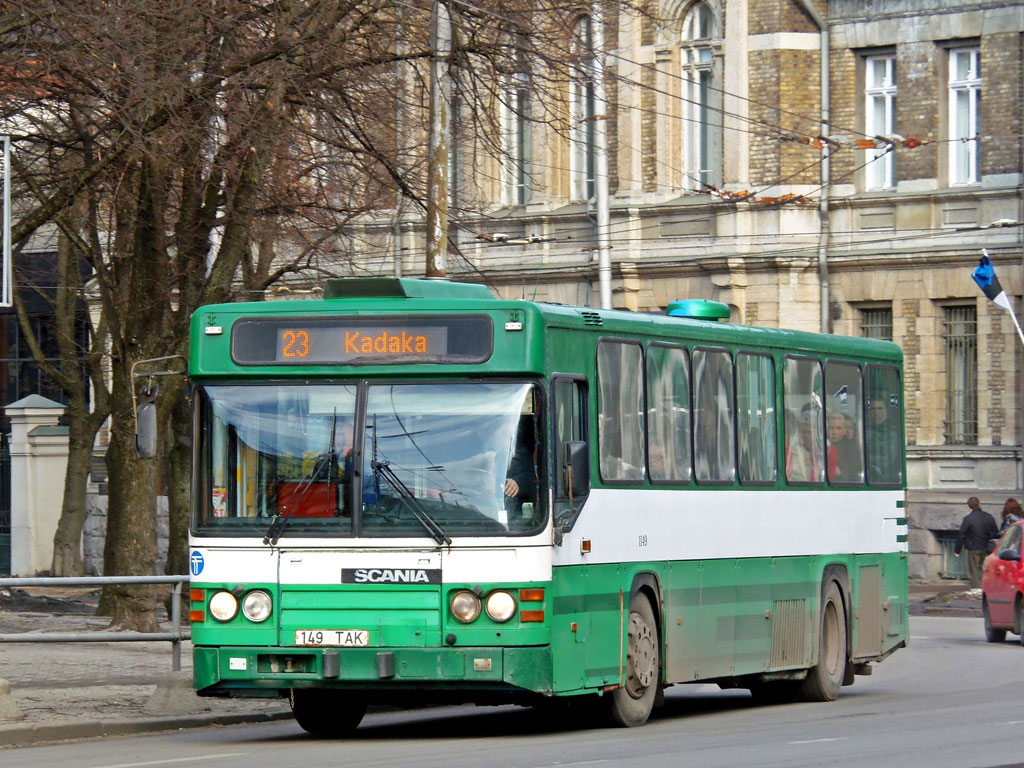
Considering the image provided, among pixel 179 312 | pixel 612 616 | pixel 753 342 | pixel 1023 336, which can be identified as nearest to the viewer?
pixel 612 616

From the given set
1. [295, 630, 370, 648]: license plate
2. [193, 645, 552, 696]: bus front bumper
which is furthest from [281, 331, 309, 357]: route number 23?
[193, 645, 552, 696]: bus front bumper

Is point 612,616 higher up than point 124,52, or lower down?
lower down

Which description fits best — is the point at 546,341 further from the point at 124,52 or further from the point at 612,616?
the point at 124,52

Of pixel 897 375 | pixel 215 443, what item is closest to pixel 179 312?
pixel 897 375

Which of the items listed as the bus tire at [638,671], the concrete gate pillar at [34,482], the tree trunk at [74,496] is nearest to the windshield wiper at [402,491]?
the bus tire at [638,671]

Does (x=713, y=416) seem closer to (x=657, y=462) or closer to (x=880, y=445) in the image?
(x=657, y=462)

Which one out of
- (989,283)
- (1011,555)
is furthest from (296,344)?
(989,283)

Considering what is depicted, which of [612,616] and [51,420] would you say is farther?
[51,420]

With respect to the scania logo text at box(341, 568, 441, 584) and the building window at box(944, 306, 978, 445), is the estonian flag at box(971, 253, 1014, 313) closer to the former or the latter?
the building window at box(944, 306, 978, 445)

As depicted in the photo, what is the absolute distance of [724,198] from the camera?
130 feet

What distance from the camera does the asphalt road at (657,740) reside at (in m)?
12.6

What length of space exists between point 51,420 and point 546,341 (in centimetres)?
2813

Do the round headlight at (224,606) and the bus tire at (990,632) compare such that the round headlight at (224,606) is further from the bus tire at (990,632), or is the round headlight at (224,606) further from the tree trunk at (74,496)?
the tree trunk at (74,496)

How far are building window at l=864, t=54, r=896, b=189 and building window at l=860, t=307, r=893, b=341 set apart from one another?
85.8 inches
